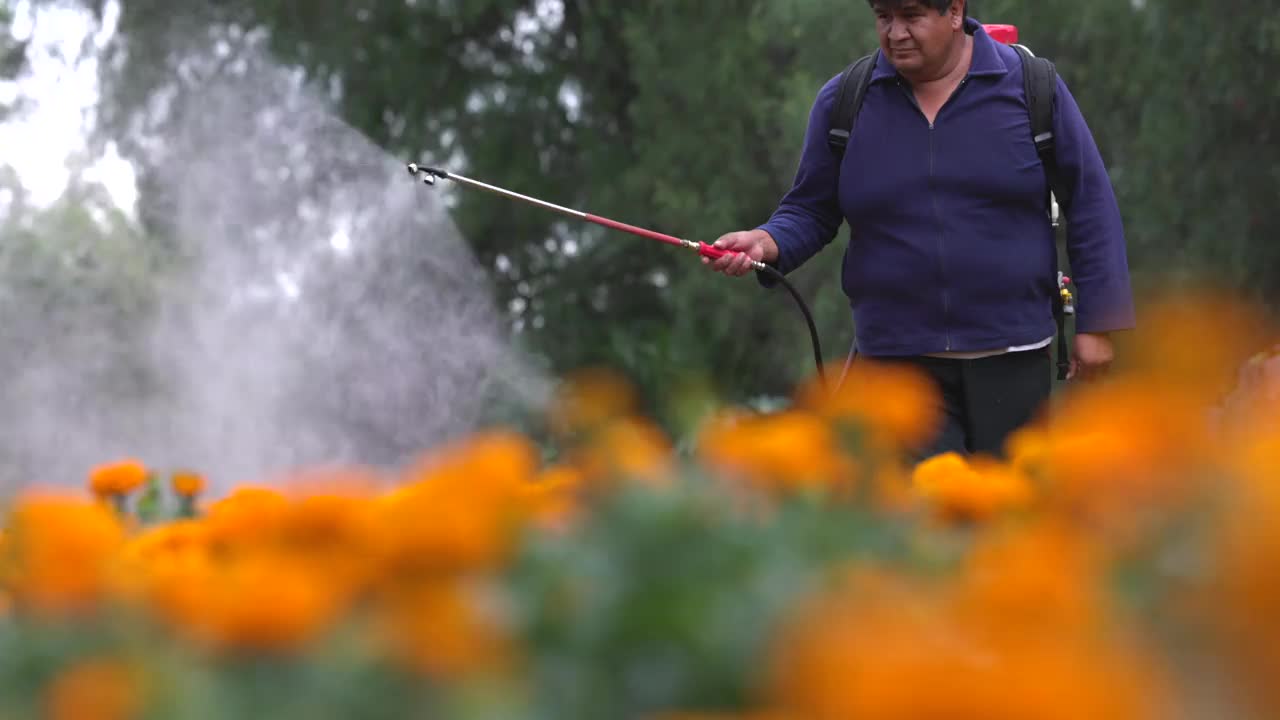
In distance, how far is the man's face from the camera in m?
3.43

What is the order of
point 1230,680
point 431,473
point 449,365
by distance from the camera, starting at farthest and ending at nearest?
point 449,365, point 431,473, point 1230,680

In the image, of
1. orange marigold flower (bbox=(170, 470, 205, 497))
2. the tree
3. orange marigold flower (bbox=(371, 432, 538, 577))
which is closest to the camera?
orange marigold flower (bbox=(371, 432, 538, 577))

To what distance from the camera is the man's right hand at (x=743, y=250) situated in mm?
3625

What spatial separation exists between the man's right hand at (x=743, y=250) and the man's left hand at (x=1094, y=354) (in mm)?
617

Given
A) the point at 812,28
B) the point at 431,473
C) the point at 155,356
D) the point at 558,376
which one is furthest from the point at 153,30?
the point at 431,473

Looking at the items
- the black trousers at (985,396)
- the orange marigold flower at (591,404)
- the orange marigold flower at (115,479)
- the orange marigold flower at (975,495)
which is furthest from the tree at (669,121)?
the orange marigold flower at (591,404)

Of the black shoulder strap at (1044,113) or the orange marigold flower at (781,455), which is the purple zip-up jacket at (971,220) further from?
the orange marigold flower at (781,455)

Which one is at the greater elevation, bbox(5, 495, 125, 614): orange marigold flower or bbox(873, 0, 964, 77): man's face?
bbox(873, 0, 964, 77): man's face

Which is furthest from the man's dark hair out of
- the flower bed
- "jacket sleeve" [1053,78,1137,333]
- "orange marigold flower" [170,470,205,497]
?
the flower bed

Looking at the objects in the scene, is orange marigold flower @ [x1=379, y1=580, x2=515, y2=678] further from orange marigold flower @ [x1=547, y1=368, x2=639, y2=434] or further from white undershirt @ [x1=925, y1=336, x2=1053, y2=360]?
white undershirt @ [x1=925, y1=336, x2=1053, y2=360]

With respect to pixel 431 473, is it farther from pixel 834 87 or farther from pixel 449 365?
pixel 449 365

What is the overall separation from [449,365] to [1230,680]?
13750 millimetres

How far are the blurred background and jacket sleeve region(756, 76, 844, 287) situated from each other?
8.03 m

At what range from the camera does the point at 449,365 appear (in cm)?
1452
